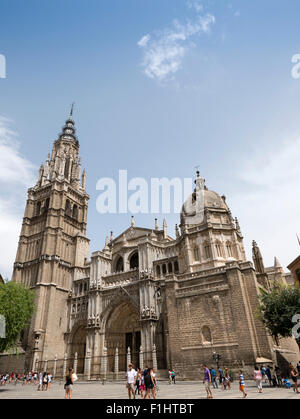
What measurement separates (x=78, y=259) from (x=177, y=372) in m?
24.2

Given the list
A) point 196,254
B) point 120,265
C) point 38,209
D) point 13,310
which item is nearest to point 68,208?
point 38,209

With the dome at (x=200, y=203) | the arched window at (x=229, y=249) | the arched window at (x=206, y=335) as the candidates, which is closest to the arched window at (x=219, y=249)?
the arched window at (x=229, y=249)

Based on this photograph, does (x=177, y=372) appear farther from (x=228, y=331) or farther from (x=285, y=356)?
(x=285, y=356)

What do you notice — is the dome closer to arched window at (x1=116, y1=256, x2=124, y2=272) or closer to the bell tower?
arched window at (x1=116, y1=256, x2=124, y2=272)

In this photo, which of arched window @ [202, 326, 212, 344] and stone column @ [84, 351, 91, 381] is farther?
stone column @ [84, 351, 91, 381]

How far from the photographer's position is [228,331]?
22203mm

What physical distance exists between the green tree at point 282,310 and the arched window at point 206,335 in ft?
16.6

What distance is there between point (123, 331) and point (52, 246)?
51.2 feet

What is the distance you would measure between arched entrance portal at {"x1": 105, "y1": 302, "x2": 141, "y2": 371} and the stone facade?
12 centimetres

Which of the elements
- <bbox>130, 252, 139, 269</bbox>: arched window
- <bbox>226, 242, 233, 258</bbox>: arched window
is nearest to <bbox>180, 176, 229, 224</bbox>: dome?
<bbox>226, 242, 233, 258</bbox>: arched window

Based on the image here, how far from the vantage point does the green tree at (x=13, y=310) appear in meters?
21.1

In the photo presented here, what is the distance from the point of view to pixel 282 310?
1877cm

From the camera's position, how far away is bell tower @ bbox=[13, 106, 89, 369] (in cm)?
3484
